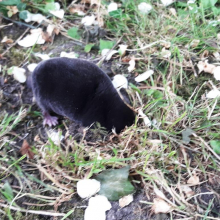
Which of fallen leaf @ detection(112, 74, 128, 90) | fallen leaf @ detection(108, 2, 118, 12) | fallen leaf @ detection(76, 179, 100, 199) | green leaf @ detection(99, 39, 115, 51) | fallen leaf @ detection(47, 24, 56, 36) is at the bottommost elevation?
fallen leaf @ detection(76, 179, 100, 199)

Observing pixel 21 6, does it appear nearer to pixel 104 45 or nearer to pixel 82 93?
pixel 104 45

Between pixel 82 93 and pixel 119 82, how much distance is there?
0.34m

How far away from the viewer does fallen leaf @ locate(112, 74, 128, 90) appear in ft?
6.17

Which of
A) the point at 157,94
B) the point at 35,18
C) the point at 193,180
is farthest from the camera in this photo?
the point at 35,18

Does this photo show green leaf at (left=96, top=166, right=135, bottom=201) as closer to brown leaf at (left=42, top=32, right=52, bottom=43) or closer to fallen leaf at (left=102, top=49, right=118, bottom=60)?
fallen leaf at (left=102, top=49, right=118, bottom=60)

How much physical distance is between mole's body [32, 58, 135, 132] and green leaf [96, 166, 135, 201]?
274 millimetres

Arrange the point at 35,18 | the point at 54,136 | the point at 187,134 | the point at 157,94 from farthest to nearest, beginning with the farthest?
the point at 35,18 < the point at 157,94 < the point at 54,136 < the point at 187,134

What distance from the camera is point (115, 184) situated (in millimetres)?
1423

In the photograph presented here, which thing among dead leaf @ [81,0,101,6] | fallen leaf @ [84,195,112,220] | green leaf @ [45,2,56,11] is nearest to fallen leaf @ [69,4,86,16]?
dead leaf @ [81,0,101,6]

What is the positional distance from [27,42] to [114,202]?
53.9 inches

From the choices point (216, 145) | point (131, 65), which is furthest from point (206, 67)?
point (216, 145)

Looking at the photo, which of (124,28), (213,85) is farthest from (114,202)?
(124,28)

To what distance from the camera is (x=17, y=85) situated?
196 cm

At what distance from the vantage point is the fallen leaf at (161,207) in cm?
136
